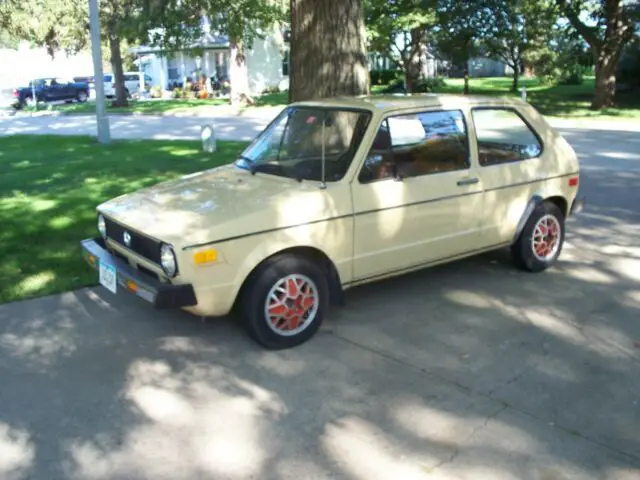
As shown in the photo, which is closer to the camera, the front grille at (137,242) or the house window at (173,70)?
the front grille at (137,242)

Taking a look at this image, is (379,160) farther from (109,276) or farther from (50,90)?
(50,90)

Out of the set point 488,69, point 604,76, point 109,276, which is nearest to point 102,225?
point 109,276

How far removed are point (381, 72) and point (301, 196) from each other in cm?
3704

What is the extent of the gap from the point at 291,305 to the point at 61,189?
23.0 ft

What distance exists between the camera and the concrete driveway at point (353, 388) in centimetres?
340

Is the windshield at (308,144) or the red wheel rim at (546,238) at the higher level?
the windshield at (308,144)

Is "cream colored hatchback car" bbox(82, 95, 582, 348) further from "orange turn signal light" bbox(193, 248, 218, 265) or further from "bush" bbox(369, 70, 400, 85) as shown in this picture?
"bush" bbox(369, 70, 400, 85)

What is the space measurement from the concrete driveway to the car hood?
854 millimetres

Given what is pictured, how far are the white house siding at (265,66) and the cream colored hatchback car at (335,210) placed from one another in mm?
38630

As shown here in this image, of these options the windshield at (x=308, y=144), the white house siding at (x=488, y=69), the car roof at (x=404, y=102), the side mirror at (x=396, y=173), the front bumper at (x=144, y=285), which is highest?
the white house siding at (x=488, y=69)

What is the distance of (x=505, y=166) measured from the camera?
5.70 m

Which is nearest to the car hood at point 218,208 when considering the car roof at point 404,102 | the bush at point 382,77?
the car roof at point 404,102

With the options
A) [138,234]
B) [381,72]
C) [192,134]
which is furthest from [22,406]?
[381,72]

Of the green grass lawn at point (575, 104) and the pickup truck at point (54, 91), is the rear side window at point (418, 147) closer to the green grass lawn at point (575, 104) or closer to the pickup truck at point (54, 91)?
the green grass lawn at point (575, 104)
